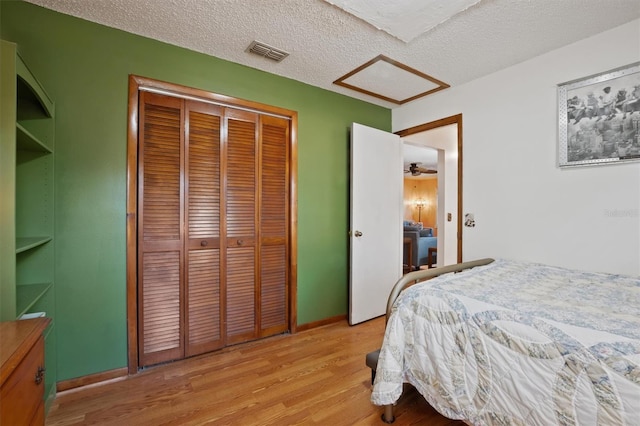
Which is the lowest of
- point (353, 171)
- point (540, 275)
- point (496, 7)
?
point (540, 275)

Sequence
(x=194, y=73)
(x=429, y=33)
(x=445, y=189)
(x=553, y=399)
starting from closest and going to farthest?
(x=553, y=399), (x=429, y=33), (x=194, y=73), (x=445, y=189)

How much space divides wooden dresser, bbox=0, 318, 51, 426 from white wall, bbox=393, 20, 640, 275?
9.41ft

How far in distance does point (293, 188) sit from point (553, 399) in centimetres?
216

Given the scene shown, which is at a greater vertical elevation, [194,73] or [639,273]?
[194,73]

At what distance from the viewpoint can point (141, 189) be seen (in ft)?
6.61

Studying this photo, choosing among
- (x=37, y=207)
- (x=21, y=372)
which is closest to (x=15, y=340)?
(x=21, y=372)

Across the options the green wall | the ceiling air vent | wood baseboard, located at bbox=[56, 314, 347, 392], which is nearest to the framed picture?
the ceiling air vent

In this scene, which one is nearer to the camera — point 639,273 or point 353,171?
point 639,273

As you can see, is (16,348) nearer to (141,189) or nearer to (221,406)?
(221,406)

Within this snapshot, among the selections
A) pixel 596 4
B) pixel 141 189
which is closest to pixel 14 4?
pixel 141 189

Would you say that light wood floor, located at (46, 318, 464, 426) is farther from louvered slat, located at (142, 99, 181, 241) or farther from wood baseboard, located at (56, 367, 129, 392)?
louvered slat, located at (142, 99, 181, 241)

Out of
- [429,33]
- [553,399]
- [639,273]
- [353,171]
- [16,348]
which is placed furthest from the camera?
[353,171]

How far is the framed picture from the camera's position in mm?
1821

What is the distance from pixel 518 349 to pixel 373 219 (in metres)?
1.99
